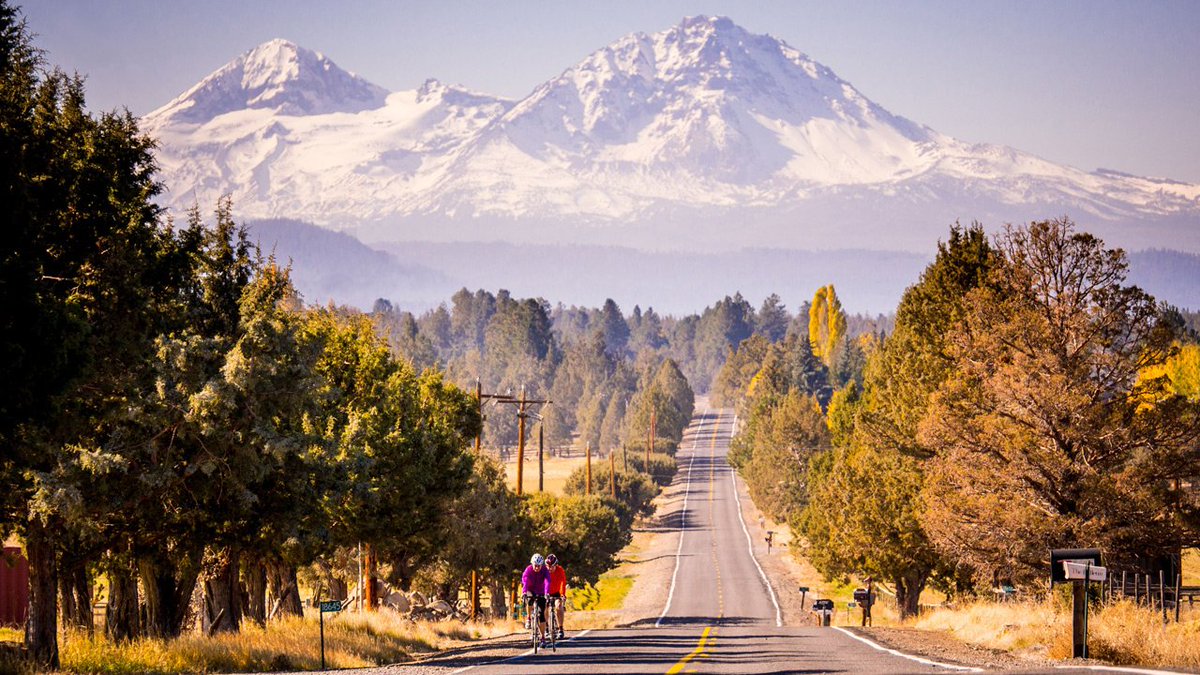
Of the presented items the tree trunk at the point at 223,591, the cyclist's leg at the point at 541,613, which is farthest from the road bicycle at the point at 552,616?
the tree trunk at the point at 223,591

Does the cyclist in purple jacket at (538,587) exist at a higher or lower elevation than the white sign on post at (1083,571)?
lower

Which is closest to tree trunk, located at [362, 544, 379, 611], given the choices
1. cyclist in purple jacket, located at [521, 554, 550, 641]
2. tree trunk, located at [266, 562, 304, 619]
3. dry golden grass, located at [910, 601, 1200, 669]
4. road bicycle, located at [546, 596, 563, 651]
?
tree trunk, located at [266, 562, 304, 619]

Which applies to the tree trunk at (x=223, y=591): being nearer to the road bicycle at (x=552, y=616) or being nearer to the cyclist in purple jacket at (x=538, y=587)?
the cyclist in purple jacket at (x=538, y=587)

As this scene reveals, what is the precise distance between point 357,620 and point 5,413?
13.8 metres

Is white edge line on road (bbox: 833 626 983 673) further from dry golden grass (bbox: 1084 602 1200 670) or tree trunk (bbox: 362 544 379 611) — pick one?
tree trunk (bbox: 362 544 379 611)

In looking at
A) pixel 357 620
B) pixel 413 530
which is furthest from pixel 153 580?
pixel 413 530

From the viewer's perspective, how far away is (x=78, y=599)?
32.4 m

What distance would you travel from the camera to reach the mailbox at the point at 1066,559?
25188 millimetres

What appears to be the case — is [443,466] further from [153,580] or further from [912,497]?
[912,497]

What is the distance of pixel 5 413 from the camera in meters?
20.9

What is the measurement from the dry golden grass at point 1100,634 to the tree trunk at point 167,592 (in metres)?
17.5

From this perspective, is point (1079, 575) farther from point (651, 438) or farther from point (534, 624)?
point (651, 438)

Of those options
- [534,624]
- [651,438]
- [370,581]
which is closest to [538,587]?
[534,624]

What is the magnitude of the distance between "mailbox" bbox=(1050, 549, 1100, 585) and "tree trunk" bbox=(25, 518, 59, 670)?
17.4 meters
